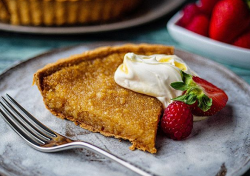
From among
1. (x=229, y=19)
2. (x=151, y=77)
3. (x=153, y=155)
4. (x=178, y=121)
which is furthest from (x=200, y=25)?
(x=153, y=155)

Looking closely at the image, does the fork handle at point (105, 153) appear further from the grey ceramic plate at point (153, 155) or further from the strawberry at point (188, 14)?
the strawberry at point (188, 14)

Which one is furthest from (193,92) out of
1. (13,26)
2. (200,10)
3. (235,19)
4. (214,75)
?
(13,26)

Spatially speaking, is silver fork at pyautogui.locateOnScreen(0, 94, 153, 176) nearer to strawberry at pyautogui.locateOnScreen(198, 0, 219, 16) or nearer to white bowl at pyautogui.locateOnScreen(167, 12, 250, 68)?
white bowl at pyautogui.locateOnScreen(167, 12, 250, 68)

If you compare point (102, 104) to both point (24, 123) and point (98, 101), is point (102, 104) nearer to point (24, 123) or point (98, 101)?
point (98, 101)

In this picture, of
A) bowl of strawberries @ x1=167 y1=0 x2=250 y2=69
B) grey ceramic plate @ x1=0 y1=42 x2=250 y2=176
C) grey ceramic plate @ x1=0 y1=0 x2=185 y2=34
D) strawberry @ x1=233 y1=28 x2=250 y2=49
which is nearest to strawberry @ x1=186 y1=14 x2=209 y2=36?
bowl of strawberries @ x1=167 y1=0 x2=250 y2=69

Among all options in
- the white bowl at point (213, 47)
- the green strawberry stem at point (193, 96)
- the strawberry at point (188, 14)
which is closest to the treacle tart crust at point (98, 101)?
the green strawberry stem at point (193, 96)

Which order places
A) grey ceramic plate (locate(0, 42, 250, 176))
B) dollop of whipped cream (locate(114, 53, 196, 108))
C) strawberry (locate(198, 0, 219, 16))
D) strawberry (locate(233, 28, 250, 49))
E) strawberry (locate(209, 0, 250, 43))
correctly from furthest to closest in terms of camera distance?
strawberry (locate(198, 0, 219, 16)), strawberry (locate(233, 28, 250, 49)), strawberry (locate(209, 0, 250, 43)), dollop of whipped cream (locate(114, 53, 196, 108)), grey ceramic plate (locate(0, 42, 250, 176))
